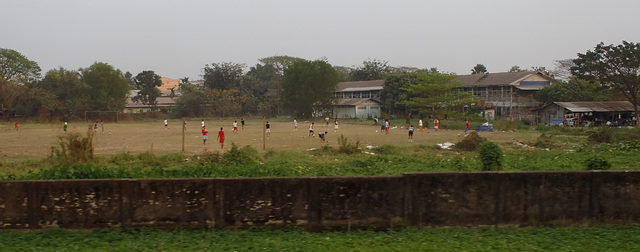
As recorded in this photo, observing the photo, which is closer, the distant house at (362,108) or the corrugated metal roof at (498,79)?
the corrugated metal roof at (498,79)

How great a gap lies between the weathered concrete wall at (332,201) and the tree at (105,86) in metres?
63.2

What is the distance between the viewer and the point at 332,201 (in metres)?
7.02

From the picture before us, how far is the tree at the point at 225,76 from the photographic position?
8125 centimetres

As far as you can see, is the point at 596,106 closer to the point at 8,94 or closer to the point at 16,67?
the point at 8,94

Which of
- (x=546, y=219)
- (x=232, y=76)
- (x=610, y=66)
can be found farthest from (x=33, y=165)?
(x=232, y=76)

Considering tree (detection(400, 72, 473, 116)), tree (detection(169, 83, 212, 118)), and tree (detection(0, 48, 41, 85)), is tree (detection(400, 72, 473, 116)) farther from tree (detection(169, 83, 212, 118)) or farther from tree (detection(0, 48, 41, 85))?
tree (detection(0, 48, 41, 85))

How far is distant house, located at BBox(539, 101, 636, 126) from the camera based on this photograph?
44.3 m

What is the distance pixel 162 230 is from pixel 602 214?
20.1ft

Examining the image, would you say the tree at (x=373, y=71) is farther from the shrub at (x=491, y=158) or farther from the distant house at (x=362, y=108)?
the shrub at (x=491, y=158)

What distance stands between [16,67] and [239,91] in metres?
30.7

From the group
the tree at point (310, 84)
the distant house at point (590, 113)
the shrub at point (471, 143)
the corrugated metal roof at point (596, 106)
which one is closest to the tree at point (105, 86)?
the tree at point (310, 84)

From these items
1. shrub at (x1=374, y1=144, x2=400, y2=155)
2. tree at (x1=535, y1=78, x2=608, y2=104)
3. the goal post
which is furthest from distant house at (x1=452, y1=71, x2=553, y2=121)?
the goal post

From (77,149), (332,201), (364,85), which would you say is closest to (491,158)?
(332,201)

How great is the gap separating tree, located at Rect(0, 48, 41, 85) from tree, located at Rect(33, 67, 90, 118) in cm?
206
